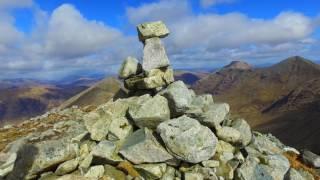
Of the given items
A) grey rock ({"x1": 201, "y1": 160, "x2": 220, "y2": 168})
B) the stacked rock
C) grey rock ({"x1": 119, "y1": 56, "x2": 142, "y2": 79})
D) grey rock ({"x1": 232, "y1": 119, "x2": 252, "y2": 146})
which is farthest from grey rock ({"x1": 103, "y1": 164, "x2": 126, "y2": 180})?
grey rock ({"x1": 119, "y1": 56, "x2": 142, "y2": 79})

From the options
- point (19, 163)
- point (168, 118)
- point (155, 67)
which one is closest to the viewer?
point (19, 163)

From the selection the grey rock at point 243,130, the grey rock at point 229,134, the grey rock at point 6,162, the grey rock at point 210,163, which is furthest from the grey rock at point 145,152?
the grey rock at point 6,162

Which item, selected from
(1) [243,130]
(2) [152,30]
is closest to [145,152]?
(1) [243,130]

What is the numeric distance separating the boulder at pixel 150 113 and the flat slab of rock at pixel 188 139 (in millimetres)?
1261

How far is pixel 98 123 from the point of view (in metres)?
36.4

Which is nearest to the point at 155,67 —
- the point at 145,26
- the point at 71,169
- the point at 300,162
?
the point at 145,26

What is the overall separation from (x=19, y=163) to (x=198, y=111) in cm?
1512

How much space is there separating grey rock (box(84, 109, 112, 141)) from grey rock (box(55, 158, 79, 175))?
3.54 m

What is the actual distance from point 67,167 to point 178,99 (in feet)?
36.0

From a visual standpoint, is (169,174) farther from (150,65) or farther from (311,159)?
(311,159)

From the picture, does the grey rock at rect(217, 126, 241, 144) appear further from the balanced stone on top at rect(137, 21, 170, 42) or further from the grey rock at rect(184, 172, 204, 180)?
the balanced stone on top at rect(137, 21, 170, 42)

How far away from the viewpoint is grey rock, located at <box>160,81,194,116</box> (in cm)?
3659

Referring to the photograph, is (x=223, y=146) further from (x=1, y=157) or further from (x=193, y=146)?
(x=1, y=157)

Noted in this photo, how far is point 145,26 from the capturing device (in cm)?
4325
